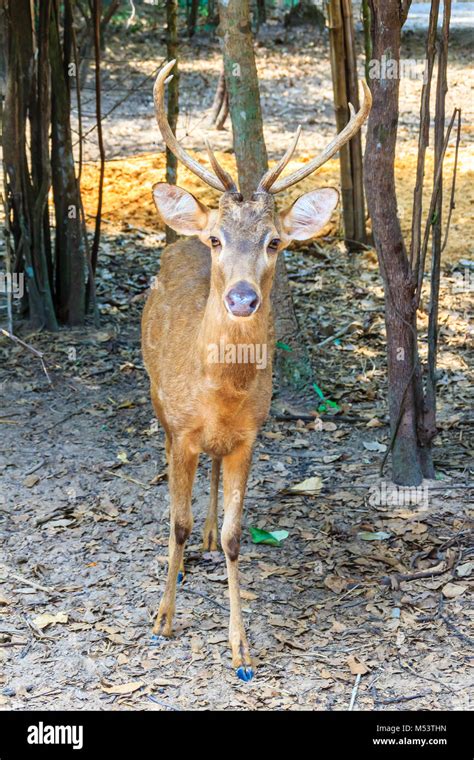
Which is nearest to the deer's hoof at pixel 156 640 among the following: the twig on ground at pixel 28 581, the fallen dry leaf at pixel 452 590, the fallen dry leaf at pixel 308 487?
the twig on ground at pixel 28 581

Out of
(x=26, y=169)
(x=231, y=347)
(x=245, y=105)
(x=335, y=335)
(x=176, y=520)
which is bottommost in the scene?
(x=335, y=335)

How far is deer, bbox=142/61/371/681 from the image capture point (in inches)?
171

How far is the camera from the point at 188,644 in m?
4.79

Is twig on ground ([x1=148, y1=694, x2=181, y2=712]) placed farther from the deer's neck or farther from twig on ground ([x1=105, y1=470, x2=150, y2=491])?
twig on ground ([x1=105, y1=470, x2=150, y2=491])

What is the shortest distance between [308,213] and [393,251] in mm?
1225

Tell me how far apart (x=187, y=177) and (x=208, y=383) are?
6321 millimetres

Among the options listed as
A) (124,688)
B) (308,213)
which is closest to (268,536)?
(124,688)

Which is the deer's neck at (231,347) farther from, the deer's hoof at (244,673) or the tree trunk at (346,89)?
the tree trunk at (346,89)

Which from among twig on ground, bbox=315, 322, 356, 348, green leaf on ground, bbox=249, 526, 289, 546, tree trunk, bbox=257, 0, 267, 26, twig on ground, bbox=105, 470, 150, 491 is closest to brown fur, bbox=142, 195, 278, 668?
green leaf on ground, bbox=249, 526, 289, 546

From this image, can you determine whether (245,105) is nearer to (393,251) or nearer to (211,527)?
(393,251)

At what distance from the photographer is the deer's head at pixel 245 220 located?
421 centimetres

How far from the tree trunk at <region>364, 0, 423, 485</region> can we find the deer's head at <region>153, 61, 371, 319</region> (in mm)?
1088

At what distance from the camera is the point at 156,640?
4.81m
